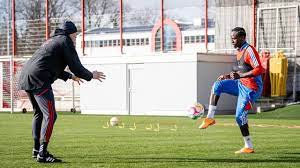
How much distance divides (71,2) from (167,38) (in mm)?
15253

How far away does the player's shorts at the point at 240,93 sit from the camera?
11609 millimetres

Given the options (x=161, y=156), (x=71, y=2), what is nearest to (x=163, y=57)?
(x=71, y=2)

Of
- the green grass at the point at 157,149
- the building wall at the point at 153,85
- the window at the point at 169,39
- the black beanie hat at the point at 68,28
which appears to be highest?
the window at the point at 169,39

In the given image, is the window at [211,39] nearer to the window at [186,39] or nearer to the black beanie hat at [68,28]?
the window at [186,39]

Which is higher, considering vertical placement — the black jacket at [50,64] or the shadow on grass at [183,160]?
the black jacket at [50,64]

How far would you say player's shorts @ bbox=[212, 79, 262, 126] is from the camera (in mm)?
11609

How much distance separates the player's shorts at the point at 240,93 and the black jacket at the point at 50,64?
2.79 m

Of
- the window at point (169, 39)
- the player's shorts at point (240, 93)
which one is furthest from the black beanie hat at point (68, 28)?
the window at point (169, 39)

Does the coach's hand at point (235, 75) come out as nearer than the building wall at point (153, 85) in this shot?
Yes

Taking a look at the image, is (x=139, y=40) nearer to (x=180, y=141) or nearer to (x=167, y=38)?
(x=167, y=38)

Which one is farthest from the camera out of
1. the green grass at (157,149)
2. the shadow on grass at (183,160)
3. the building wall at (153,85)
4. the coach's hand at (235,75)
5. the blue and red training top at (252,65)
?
the building wall at (153,85)

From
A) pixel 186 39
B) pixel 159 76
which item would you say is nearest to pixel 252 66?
pixel 159 76

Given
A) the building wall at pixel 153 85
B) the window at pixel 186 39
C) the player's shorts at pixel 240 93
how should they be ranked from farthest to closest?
the window at pixel 186 39 < the building wall at pixel 153 85 < the player's shorts at pixel 240 93

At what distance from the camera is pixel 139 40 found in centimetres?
3759
